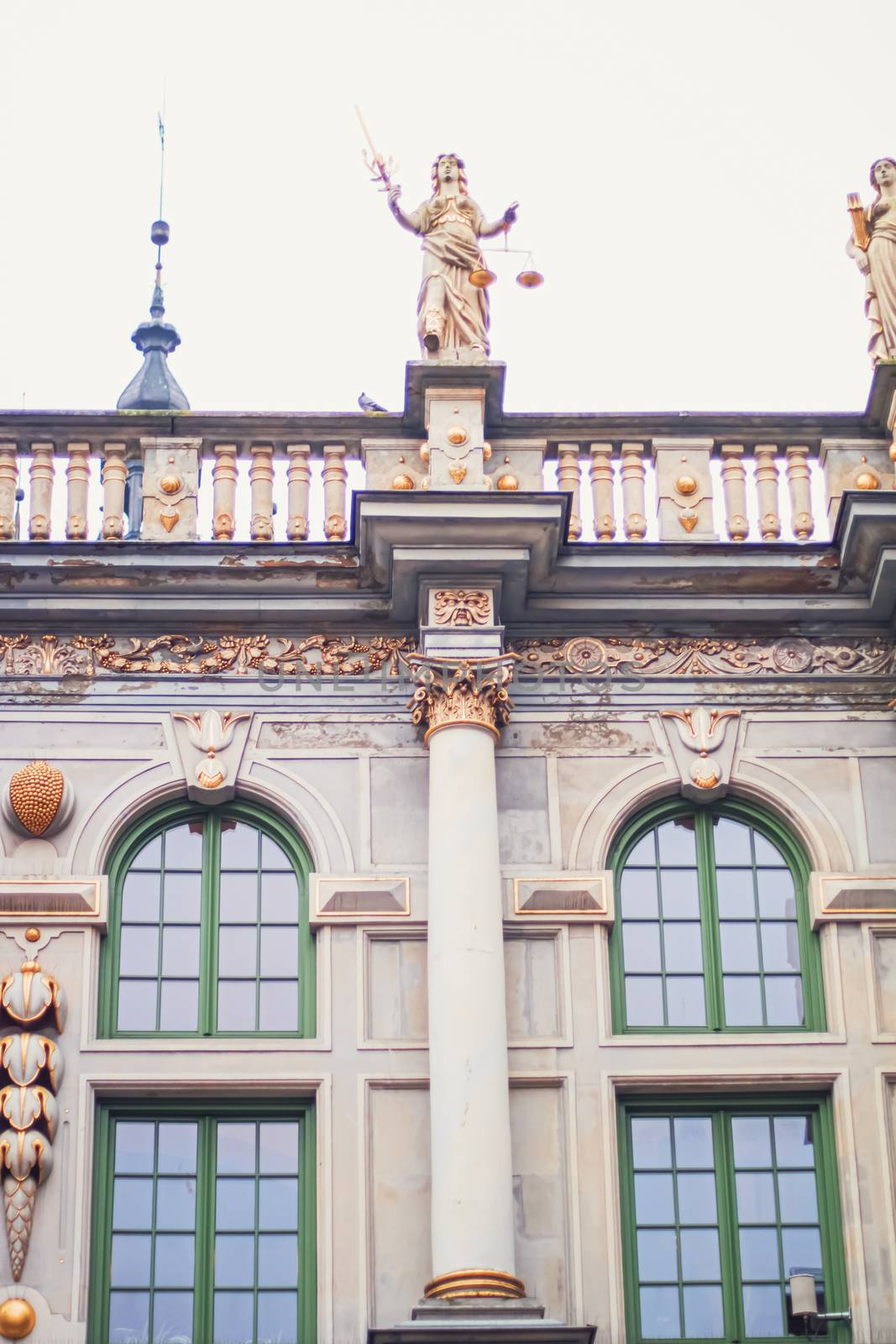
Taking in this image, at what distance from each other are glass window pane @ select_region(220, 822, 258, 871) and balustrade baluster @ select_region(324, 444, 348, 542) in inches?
84.9

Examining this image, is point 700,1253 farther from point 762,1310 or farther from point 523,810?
point 523,810

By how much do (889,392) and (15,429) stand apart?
6.27 metres

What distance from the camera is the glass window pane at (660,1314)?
Answer: 691 inches

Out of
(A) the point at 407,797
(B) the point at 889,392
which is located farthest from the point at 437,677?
(B) the point at 889,392

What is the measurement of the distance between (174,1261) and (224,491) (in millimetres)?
5522

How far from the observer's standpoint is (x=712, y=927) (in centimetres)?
1888

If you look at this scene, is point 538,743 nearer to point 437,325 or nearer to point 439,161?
point 437,325

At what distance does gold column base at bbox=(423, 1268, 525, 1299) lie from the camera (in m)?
16.7

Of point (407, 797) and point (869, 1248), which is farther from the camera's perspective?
point (407, 797)

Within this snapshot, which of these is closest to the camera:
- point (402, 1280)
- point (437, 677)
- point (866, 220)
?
point (402, 1280)

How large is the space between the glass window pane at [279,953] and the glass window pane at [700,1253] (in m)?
3.11

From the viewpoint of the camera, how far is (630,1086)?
18.1 metres

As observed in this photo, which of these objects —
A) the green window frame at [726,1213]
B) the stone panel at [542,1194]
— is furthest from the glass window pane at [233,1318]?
the green window frame at [726,1213]

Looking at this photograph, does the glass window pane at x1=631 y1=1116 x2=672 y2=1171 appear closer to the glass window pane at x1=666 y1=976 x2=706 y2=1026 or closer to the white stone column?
the glass window pane at x1=666 y1=976 x2=706 y2=1026
